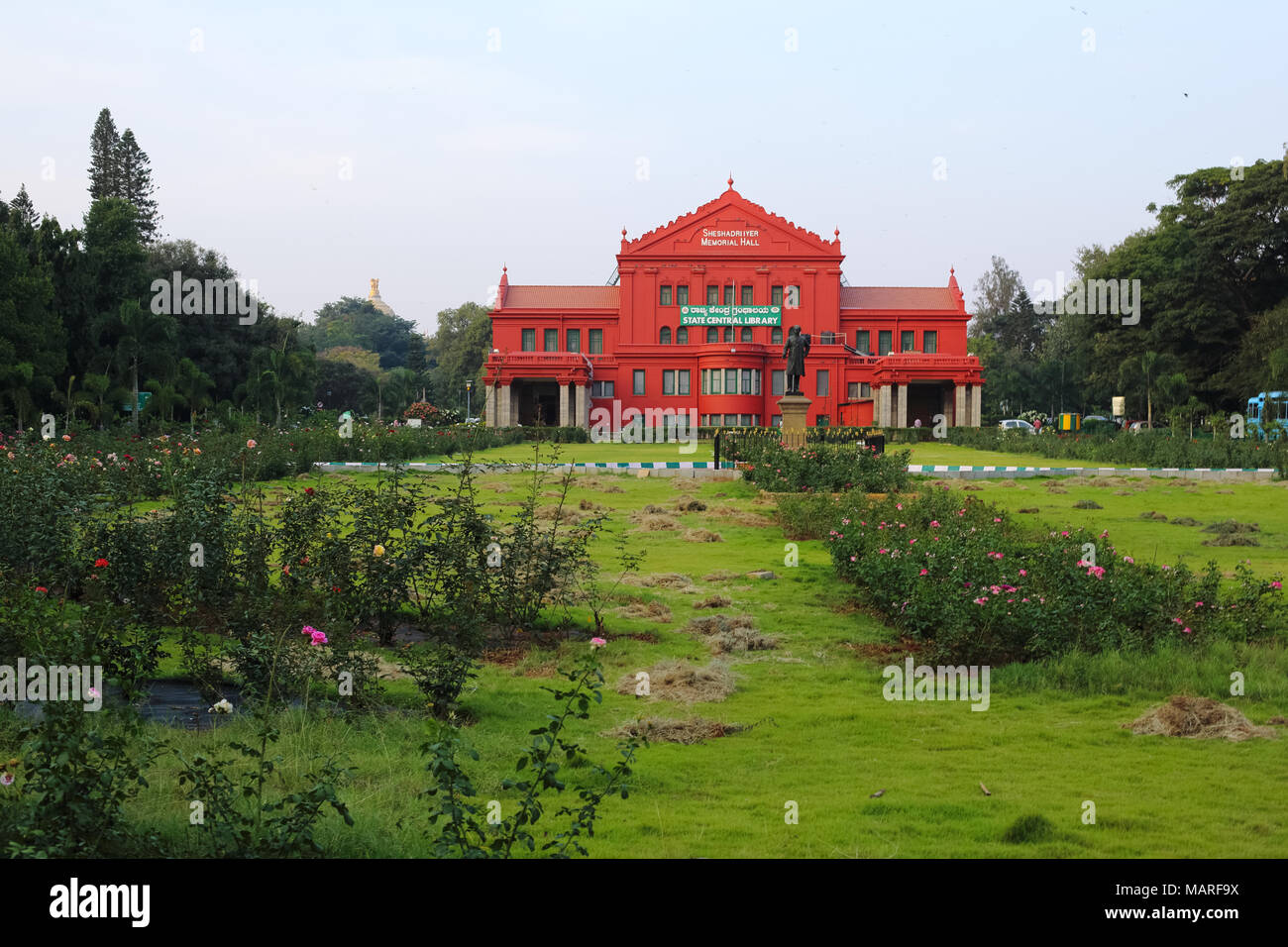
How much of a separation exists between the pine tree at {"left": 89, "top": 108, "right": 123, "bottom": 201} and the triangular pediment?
93.6 feet

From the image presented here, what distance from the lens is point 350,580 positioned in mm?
8234

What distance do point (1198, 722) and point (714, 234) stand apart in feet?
175

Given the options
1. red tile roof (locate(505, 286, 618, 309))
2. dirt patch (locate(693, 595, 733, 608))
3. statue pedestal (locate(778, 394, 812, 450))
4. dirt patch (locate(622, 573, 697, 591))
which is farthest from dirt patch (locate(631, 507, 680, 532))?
red tile roof (locate(505, 286, 618, 309))

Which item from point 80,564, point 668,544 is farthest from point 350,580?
point 668,544

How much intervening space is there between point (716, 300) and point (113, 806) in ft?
183

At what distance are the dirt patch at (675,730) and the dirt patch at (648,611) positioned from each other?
2.97 metres

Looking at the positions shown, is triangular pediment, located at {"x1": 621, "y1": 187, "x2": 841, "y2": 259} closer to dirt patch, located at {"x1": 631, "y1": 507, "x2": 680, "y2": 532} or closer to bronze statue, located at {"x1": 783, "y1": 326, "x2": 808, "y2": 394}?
bronze statue, located at {"x1": 783, "y1": 326, "x2": 808, "y2": 394}

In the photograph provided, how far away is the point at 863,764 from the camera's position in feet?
20.5

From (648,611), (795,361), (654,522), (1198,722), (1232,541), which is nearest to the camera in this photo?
(1198,722)

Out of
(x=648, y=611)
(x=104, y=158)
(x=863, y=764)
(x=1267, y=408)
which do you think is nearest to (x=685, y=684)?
(x=863, y=764)

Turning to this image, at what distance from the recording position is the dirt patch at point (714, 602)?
10.4m

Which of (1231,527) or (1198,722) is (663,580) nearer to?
(1198,722)

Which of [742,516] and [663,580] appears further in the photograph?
[742,516]

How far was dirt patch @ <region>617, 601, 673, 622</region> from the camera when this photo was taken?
9.87 metres
